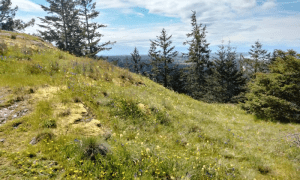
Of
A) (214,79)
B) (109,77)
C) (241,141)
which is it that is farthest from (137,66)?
(241,141)

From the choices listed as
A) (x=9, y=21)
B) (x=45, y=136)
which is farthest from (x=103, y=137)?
(x=9, y=21)

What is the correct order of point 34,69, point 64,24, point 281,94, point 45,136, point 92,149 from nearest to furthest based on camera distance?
point 92,149, point 45,136, point 34,69, point 281,94, point 64,24

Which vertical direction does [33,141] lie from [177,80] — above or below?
above

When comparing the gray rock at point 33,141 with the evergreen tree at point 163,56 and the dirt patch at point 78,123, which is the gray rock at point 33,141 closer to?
the dirt patch at point 78,123

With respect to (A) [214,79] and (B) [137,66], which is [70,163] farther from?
(B) [137,66]

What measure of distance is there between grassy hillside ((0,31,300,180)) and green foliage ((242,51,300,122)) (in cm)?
275

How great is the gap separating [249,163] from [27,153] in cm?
637

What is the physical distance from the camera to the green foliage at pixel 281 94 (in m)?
10.8

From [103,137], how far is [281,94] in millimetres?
12981

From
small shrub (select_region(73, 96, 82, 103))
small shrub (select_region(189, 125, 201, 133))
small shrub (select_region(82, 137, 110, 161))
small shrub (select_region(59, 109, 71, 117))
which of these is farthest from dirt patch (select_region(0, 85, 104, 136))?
small shrub (select_region(189, 125, 201, 133))

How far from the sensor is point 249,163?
17.5 ft

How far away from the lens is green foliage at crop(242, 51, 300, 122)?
10.8m

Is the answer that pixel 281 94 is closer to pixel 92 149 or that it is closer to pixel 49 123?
pixel 92 149

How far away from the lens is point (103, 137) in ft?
14.7
